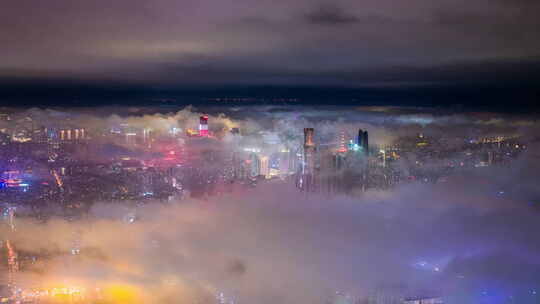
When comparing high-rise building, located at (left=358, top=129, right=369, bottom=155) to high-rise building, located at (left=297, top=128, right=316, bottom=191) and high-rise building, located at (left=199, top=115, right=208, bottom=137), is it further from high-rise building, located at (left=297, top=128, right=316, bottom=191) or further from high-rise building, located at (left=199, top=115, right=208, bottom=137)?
high-rise building, located at (left=199, top=115, right=208, bottom=137)

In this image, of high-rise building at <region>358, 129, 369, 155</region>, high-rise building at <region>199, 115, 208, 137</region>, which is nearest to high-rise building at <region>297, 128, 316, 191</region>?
high-rise building at <region>358, 129, 369, 155</region>

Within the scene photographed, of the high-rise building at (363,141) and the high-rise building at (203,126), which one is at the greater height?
the high-rise building at (203,126)

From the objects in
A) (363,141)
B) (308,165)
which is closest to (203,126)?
(308,165)

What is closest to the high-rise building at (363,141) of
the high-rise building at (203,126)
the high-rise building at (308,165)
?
the high-rise building at (308,165)

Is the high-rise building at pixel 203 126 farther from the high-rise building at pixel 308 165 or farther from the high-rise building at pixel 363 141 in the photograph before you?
the high-rise building at pixel 363 141

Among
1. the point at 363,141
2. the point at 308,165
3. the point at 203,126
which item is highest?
the point at 203,126

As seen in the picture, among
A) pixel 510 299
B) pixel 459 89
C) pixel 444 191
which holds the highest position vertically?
pixel 459 89

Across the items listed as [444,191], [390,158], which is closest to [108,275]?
[444,191]

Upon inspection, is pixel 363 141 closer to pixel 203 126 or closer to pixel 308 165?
pixel 308 165

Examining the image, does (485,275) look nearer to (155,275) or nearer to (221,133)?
(155,275)

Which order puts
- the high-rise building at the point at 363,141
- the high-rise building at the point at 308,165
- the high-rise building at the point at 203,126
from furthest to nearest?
1. the high-rise building at the point at 203,126
2. the high-rise building at the point at 363,141
3. the high-rise building at the point at 308,165

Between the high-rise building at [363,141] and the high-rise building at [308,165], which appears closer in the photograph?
the high-rise building at [308,165]
